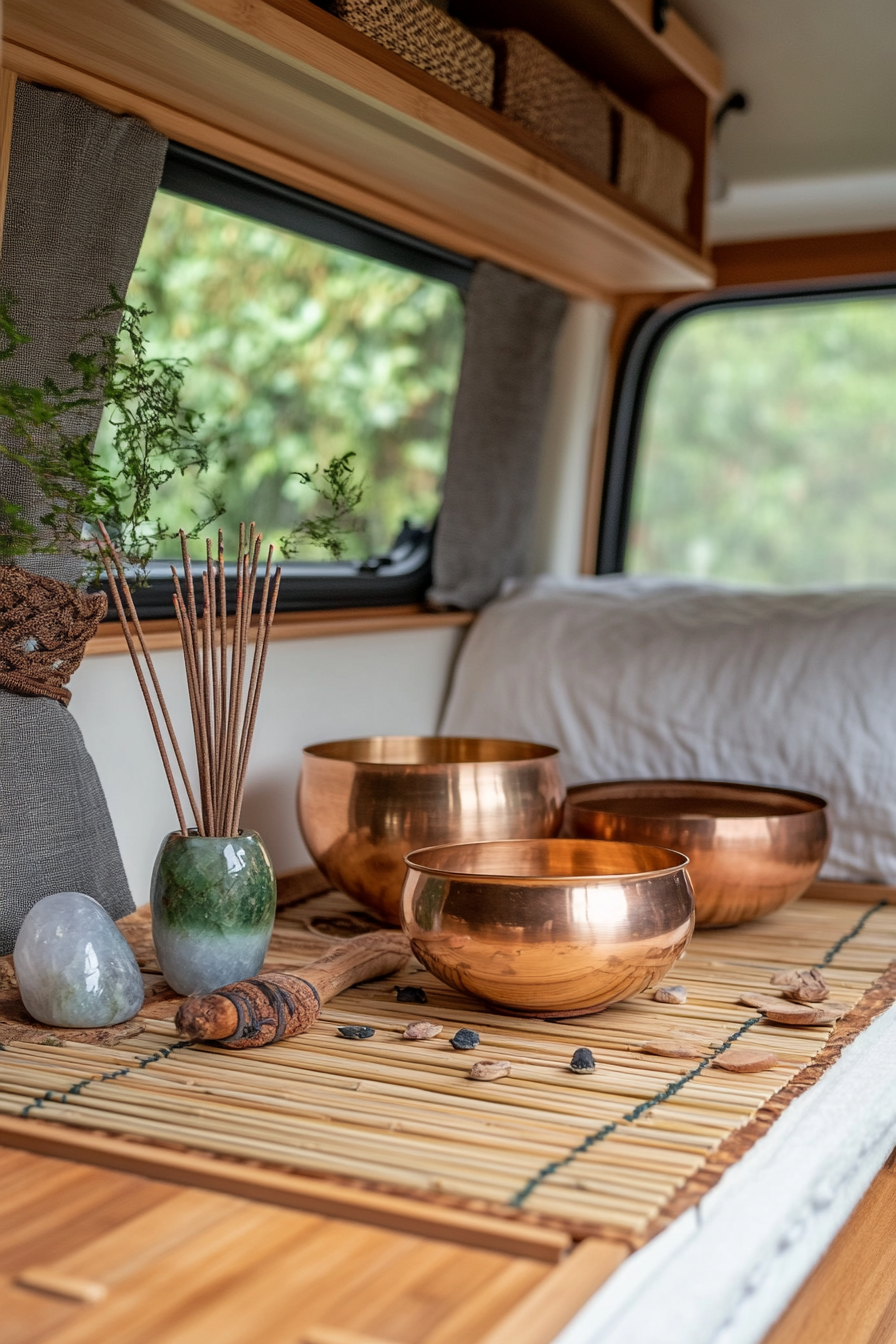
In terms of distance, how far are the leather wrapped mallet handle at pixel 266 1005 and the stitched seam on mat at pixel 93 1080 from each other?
1.0 inches

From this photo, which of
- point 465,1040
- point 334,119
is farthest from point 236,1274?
point 334,119

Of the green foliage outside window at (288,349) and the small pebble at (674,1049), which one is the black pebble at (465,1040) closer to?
the small pebble at (674,1049)

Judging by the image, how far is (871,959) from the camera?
148 centimetres

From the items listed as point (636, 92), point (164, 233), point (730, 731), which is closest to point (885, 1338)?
point (730, 731)

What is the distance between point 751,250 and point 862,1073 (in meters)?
1.76

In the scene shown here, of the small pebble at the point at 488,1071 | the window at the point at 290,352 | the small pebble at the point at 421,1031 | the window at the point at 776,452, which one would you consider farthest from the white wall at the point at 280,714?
the window at the point at 776,452

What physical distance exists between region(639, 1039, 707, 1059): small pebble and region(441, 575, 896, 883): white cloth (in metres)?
0.70

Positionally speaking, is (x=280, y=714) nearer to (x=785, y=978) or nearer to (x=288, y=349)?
(x=785, y=978)

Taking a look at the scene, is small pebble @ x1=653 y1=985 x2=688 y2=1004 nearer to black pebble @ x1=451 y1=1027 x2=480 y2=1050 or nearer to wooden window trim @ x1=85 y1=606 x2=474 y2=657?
black pebble @ x1=451 y1=1027 x2=480 y2=1050

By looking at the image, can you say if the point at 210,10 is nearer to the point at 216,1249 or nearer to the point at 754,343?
the point at 216,1249

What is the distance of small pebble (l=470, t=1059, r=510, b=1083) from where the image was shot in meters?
1.09

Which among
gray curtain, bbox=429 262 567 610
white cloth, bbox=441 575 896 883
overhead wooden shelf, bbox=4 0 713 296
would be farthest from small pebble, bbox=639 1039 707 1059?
gray curtain, bbox=429 262 567 610

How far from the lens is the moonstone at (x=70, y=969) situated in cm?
117

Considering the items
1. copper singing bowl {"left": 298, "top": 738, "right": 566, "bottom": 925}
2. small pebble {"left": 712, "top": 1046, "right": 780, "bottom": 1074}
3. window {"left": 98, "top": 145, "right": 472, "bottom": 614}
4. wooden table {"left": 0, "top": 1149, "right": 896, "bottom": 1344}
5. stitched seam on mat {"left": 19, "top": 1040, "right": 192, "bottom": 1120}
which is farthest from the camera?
window {"left": 98, "top": 145, "right": 472, "bottom": 614}
